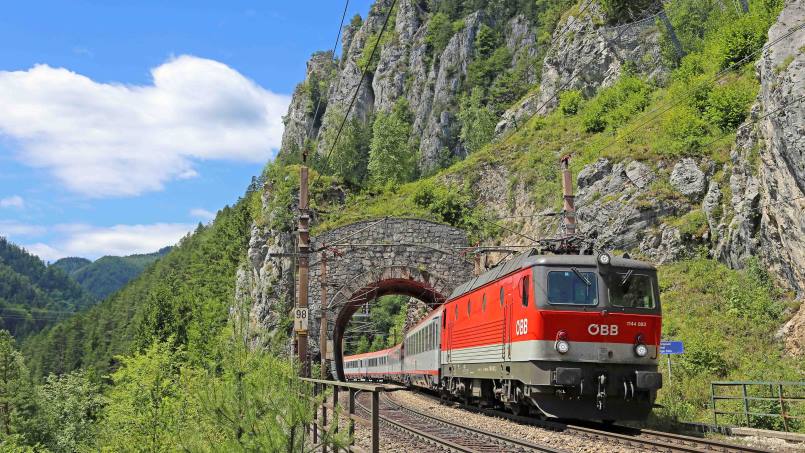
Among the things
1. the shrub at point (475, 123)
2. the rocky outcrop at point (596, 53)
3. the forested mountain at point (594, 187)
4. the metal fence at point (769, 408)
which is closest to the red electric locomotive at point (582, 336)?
the metal fence at point (769, 408)

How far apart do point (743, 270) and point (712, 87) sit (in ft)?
37.1

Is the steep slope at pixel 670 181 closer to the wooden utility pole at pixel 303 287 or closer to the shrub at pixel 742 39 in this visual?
the shrub at pixel 742 39

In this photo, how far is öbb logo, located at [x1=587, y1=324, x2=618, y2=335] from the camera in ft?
44.1

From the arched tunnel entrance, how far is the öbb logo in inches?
863

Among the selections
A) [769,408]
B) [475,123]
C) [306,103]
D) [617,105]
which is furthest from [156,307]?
[306,103]

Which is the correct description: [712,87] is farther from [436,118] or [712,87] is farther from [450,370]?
[436,118]

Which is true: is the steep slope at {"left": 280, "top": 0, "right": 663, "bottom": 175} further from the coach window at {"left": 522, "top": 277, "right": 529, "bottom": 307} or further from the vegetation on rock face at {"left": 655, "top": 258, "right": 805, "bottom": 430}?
the coach window at {"left": 522, "top": 277, "right": 529, "bottom": 307}

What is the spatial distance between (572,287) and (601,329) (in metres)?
0.96

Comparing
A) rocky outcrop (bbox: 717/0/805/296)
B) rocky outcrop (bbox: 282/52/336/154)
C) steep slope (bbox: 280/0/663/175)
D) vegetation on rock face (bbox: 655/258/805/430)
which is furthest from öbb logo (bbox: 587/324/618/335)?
rocky outcrop (bbox: 282/52/336/154)

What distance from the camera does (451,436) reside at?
14.0 meters

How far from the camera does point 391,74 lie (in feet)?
327

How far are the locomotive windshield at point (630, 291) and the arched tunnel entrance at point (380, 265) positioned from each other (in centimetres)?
2156

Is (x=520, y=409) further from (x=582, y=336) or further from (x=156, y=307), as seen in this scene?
(x=156, y=307)

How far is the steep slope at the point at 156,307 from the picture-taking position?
66.1 meters
